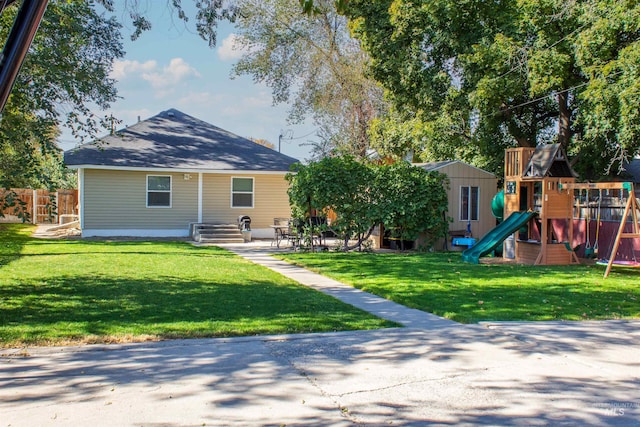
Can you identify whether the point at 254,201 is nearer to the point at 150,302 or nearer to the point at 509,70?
the point at 509,70

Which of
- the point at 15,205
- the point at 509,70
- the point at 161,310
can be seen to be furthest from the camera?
the point at 509,70

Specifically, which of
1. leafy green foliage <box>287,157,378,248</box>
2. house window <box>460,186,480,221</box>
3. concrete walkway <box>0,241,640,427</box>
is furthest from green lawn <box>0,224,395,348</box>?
house window <box>460,186,480,221</box>

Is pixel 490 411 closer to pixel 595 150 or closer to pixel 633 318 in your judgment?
pixel 633 318

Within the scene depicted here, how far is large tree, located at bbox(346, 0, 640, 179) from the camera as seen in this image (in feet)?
48.0

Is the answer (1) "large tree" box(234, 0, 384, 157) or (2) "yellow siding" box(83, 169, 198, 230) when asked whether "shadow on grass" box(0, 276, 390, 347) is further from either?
(1) "large tree" box(234, 0, 384, 157)

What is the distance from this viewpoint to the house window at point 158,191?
21.5 metres

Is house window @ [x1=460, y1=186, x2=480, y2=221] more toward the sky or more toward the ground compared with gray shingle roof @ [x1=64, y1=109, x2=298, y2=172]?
more toward the ground

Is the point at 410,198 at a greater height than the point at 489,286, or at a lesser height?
greater

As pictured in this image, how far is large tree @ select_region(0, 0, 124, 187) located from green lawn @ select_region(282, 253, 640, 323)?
5831 millimetres

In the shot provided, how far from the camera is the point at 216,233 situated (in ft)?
68.3

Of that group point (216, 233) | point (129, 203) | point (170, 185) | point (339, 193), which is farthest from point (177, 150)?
point (339, 193)

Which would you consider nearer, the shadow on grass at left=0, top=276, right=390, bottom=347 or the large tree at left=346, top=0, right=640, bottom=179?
the shadow on grass at left=0, top=276, right=390, bottom=347

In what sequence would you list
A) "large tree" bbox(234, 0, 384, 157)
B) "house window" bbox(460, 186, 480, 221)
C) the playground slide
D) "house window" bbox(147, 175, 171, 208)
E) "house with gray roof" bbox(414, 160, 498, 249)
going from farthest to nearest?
"large tree" bbox(234, 0, 384, 157) < "house window" bbox(147, 175, 171, 208) < "house window" bbox(460, 186, 480, 221) < "house with gray roof" bbox(414, 160, 498, 249) < the playground slide

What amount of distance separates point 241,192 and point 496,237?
1113cm
